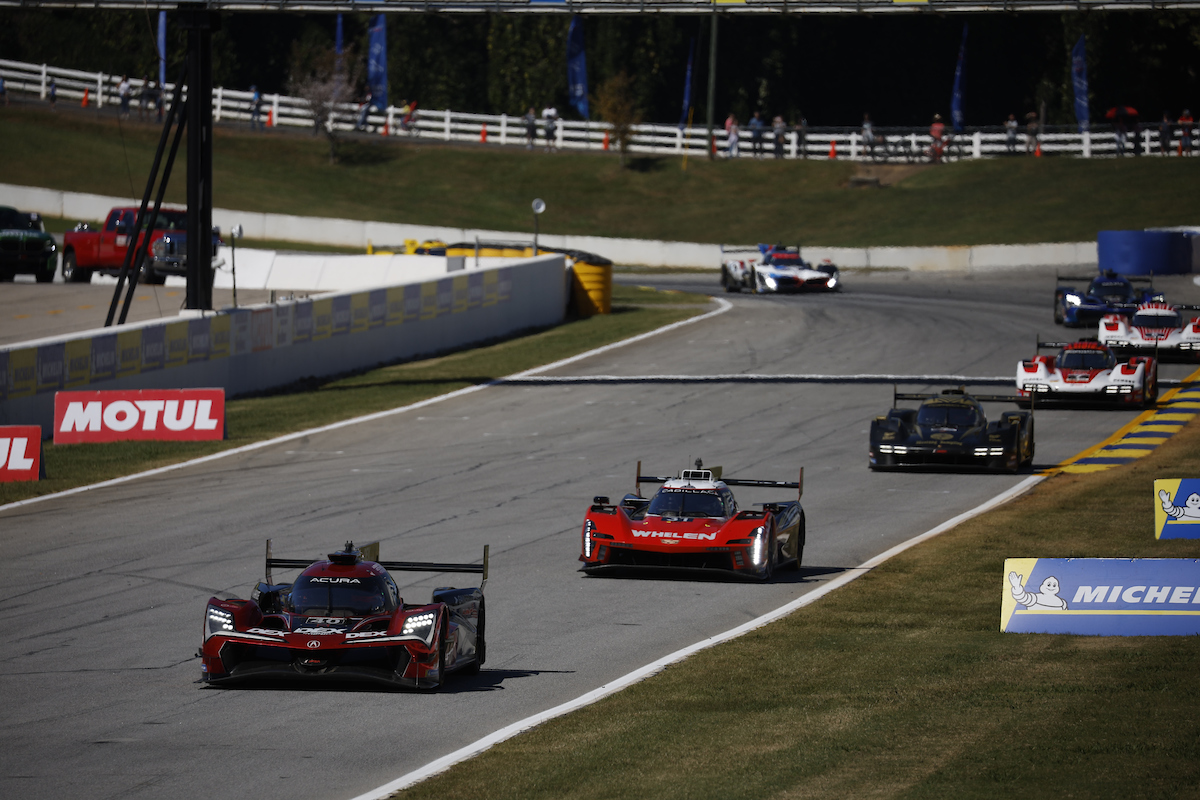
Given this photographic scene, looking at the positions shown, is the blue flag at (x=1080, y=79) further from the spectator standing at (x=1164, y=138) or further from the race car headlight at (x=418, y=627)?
the race car headlight at (x=418, y=627)

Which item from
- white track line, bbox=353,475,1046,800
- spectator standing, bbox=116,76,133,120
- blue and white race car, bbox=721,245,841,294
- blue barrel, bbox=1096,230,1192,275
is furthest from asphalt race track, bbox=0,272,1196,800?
spectator standing, bbox=116,76,133,120

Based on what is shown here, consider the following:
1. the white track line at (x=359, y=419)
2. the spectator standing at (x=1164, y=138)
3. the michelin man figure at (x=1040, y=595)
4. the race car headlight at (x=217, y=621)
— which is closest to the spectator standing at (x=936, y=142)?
the spectator standing at (x=1164, y=138)

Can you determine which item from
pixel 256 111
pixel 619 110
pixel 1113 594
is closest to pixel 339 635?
pixel 1113 594

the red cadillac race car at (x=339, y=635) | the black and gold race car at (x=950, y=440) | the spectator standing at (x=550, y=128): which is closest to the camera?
the red cadillac race car at (x=339, y=635)

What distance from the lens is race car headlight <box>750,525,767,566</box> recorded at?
1605 centimetres

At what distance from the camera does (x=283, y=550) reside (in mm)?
17172

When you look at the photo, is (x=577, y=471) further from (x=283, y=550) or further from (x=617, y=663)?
(x=617, y=663)

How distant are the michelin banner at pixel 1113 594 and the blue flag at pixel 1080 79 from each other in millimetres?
57556

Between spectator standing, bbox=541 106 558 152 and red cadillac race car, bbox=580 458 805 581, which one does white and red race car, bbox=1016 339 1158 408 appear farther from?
spectator standing, bbox=541 106 558 152

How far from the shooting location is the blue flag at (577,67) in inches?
2758

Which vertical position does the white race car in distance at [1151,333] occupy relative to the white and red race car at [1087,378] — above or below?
above

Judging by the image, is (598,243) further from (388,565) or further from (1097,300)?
(388,565)

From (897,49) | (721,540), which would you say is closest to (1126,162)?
(897,49)

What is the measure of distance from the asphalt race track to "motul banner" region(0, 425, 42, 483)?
5.50ft
